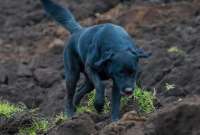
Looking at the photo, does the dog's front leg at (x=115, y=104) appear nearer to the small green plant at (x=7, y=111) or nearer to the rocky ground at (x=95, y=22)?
the rocky ground at (x=95, y=22)

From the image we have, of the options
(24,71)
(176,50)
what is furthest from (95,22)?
(176,50)

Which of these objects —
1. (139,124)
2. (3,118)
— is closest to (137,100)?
(3,118)

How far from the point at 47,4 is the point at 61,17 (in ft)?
0.93

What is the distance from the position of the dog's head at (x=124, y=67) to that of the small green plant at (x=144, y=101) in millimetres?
1152

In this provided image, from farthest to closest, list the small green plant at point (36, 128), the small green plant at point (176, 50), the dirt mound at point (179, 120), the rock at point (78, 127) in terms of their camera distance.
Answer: the small green plant at point (176, 50), the small green plant at point (36, 128), the rock at point (78, 127), the dirt mound at point (179, 120)

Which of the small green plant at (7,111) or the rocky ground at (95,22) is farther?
the small green plant at (7,111)

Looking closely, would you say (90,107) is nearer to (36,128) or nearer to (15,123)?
(36,128)

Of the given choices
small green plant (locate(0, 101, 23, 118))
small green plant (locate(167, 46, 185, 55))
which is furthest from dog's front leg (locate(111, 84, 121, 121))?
small green plant (locate(167, 46, 185, 55))

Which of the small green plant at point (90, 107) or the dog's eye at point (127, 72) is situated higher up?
the dog's eye at point (127, 72)

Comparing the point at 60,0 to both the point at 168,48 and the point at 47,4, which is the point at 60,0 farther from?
the point at 47,4

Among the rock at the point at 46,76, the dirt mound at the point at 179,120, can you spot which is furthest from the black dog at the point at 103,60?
the rock at the point at 46,76

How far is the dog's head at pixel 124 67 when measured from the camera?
8.77 metres

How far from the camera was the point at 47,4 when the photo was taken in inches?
439

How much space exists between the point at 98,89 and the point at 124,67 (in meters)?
0.57
